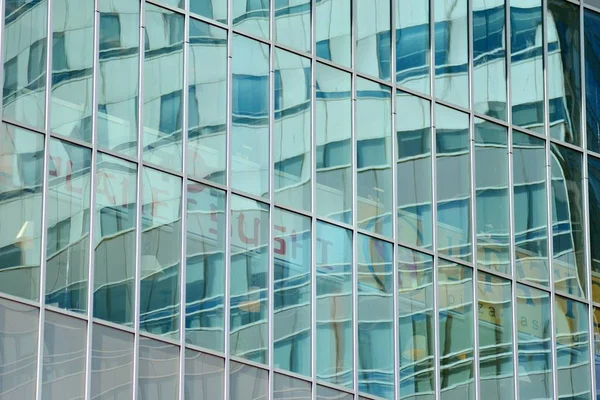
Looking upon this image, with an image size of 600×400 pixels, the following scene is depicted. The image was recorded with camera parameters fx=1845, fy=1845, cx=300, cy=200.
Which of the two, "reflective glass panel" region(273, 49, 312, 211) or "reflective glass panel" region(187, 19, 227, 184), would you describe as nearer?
"reflective glass panel" region(187, 19, 227, 184)

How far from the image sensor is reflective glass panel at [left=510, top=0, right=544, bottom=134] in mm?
34188

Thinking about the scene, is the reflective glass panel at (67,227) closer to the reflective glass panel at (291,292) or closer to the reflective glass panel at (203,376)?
the reflective glass panel at (203,376)

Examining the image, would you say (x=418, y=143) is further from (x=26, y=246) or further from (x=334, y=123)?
(x=26, y=246)

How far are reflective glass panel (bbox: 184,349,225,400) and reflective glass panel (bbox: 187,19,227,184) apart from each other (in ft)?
9.57

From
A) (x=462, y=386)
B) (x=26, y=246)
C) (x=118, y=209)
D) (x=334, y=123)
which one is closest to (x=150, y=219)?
(x=118, y=209)

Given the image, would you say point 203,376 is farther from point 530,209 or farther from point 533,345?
point 530,209

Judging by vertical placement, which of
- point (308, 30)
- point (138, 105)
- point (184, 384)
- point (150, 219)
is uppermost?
point (308, 30)

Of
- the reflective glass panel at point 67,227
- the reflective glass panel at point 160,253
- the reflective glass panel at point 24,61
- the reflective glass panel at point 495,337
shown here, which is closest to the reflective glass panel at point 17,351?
the reflective glass panel at point 67,227

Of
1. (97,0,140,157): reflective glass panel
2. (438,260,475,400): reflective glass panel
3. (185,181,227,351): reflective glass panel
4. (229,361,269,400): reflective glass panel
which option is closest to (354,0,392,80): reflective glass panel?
(438,260,475,400): reflective glass panel

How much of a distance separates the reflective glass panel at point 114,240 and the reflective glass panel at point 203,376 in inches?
50.3

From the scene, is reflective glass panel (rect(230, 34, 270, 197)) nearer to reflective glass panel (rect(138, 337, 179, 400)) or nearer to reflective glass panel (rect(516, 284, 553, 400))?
reflective glass panel (rect(138, 337, 179, 400))

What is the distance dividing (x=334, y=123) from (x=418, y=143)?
187cm

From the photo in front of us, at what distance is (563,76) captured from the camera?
114 feet

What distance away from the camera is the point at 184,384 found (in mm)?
28375
